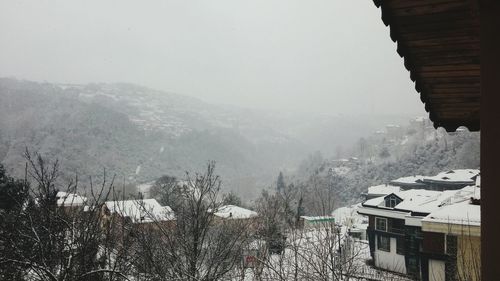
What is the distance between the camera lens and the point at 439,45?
257 centimetres

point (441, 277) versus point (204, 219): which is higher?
point (204, 219)

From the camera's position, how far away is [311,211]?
55.9 m

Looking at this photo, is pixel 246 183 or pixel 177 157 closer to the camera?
pixel 246 183

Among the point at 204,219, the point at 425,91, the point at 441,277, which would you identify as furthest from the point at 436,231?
the point at 425,91

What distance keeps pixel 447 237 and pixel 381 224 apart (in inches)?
Answer: 372

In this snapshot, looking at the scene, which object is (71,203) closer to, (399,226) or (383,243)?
(399,226)

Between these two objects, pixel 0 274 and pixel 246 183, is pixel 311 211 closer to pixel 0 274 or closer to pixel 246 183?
pixel 246 183

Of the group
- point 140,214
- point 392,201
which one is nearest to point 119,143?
point 392,201

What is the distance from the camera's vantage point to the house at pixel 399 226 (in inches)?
863

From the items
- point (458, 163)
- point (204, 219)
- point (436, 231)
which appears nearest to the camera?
point (204, 219)

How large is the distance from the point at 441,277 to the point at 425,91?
671 inches

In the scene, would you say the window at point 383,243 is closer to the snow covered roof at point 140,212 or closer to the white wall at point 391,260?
the white wall at point 391,260

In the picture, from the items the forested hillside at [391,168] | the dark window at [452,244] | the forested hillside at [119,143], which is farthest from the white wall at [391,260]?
the forested hillside at [119,143]

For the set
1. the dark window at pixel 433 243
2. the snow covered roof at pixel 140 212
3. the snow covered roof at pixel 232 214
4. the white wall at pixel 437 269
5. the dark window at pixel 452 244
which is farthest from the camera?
the snow covered roof at pixel 232 214
